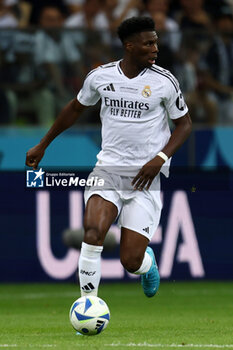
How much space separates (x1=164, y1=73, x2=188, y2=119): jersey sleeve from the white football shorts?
2.02ft

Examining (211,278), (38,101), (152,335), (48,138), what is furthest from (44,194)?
(152,335)

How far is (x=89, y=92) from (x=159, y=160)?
883 millimetres

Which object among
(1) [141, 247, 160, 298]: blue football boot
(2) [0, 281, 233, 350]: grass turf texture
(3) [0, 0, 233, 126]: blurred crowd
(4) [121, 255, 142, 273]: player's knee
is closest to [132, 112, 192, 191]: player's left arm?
(4) [121, 255, 142, 273]: player's knee

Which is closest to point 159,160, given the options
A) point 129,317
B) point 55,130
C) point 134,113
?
point 134,113

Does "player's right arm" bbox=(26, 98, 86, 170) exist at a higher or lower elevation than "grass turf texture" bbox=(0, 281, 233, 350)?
higher

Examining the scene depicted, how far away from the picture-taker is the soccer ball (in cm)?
689

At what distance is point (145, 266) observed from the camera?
786 cm

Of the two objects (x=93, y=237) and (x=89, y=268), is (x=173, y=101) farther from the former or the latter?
(x=89, y=268)

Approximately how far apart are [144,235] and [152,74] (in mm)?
1300

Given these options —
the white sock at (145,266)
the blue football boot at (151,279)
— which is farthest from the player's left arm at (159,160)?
the blue football boot at (151,279)

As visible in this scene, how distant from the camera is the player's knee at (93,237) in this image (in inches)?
279

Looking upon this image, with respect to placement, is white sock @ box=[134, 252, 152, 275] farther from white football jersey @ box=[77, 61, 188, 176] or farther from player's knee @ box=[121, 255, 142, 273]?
white football jersey @ box=[77, 61, 188, 176]

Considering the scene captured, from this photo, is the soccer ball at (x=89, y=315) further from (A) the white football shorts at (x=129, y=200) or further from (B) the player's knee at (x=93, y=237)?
(A) the white football shorts at (x=129, y=200)

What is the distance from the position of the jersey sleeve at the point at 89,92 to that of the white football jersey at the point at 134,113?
69mm
